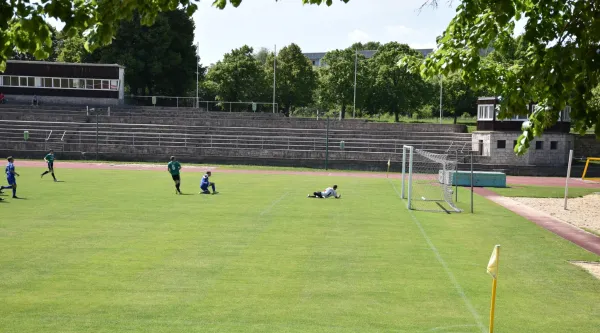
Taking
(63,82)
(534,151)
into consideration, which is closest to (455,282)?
(534,151)

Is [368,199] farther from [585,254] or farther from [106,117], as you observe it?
[106,117]

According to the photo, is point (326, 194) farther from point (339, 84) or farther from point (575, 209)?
point (339, 84)


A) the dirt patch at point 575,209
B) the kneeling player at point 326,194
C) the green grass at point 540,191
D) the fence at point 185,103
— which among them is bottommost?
the dirt patch at point 575,209

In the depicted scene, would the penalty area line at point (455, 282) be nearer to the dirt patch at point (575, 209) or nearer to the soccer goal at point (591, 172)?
the dirt patch at point (575, 209)

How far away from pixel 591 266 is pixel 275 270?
25.8ft

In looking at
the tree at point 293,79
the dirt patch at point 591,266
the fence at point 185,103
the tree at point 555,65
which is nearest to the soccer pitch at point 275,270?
the dirt patch at point 591,266

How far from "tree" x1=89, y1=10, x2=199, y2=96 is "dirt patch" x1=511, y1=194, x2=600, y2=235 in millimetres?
56233

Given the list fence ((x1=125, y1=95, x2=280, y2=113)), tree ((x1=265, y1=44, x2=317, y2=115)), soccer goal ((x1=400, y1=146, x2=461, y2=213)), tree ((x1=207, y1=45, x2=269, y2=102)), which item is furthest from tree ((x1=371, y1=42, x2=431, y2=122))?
soccer goal ((x1=400, y1=146, x2=461, y2=213))

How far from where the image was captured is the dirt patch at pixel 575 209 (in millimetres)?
25266

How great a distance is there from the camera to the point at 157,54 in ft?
269

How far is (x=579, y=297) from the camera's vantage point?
41.5 ft

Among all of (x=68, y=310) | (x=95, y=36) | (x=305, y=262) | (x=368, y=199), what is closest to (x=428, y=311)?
(x=305, y=262)

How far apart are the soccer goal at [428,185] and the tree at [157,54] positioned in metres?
40.2

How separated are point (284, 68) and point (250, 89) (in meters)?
6.96
